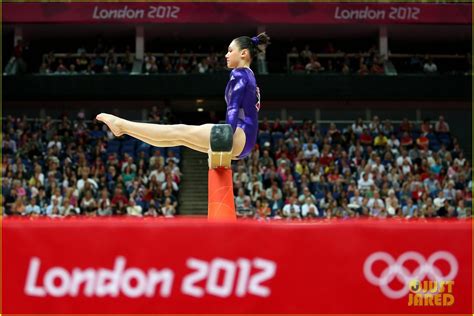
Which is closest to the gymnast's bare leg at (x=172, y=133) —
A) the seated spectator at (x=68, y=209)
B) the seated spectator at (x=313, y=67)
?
the seated spectator at (x=68, y=209)

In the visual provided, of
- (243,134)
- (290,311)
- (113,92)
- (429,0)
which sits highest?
(429,0)

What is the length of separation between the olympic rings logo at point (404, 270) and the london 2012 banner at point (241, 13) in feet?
56.3

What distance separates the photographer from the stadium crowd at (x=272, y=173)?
13609 millimetres

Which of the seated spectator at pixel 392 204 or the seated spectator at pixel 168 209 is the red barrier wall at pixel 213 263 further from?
the seated spectator at pixel 392 204

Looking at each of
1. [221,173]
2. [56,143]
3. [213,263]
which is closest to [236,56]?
[221,173]

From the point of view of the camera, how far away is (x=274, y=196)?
13.8m

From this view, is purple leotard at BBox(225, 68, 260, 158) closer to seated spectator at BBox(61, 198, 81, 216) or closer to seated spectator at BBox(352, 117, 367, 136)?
seated spectator at BBox(61, 198, 81, 216)

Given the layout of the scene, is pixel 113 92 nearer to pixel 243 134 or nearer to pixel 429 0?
pixel 429 0

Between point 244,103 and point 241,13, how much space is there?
14.1 m

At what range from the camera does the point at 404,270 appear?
2.72m

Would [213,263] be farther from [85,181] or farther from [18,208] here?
[85,181]

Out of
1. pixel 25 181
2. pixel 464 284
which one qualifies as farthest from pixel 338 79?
pixel 464 284

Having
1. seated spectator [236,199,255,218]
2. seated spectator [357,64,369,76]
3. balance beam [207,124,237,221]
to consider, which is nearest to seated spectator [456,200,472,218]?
seated spectator [236,199,255,218]

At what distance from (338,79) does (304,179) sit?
16.4ft
